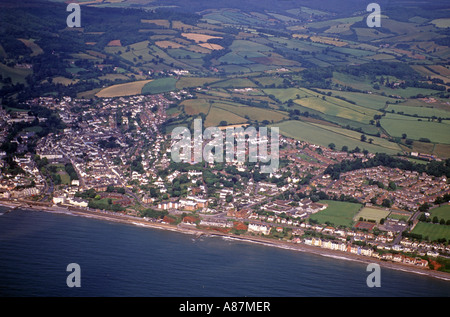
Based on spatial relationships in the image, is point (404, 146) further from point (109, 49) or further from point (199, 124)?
point (109, 49)

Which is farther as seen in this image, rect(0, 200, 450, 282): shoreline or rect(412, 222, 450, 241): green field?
rect(412, 222, 450, 241): green field

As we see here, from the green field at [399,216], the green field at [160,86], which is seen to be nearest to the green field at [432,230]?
the green field at [399,216]

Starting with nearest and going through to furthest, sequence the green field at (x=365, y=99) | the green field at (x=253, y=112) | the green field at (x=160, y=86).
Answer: the green field at (x=253, y=112) < the green field at (x=365, y=99) < the green field at (x=160, y=86)

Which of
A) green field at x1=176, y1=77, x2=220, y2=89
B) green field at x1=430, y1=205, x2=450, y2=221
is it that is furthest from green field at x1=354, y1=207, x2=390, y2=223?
green field at x1=176, y1=77, x2=220, y2=89

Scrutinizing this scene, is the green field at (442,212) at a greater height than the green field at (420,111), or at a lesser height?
lesser

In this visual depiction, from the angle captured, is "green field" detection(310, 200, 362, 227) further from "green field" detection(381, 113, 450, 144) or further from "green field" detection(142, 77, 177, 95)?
"green field" detection(142, 77, 177, 95)

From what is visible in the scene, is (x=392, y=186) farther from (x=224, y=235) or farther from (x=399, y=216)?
(x=224, y=235)

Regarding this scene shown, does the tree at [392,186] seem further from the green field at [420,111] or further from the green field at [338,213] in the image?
the green field at [420,111]

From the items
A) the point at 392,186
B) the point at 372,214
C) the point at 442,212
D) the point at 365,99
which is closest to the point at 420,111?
the point at 365,99
